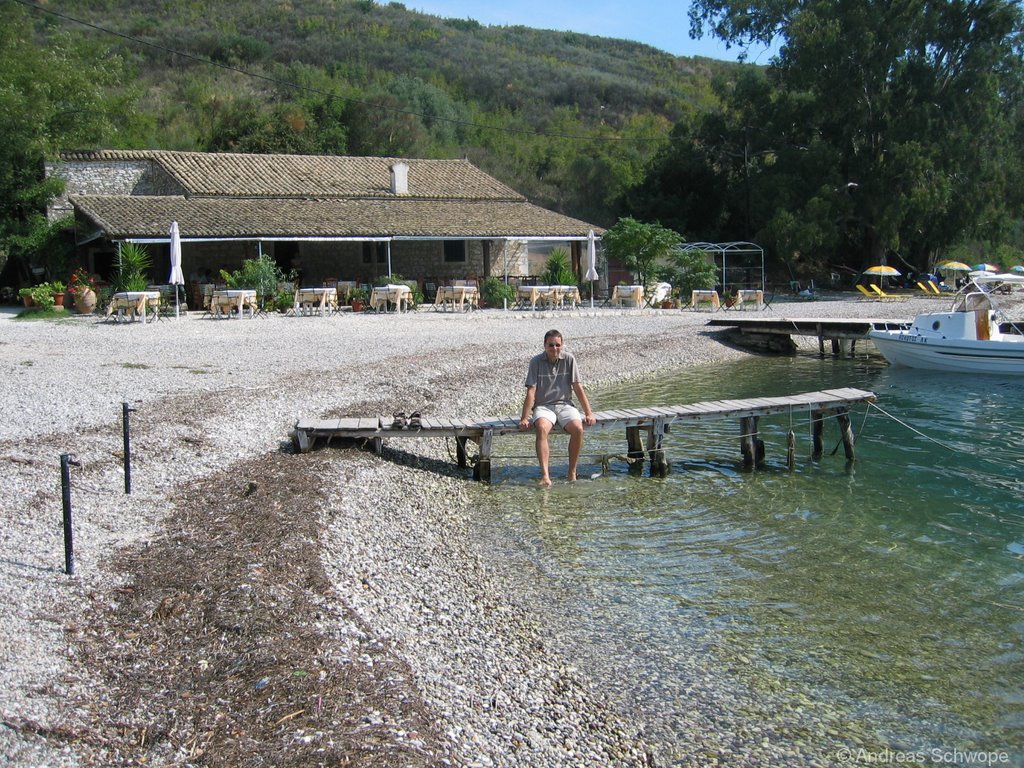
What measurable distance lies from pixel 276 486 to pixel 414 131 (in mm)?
41511

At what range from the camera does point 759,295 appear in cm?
2953

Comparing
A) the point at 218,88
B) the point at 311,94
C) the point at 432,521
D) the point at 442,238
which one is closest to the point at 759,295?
the point at 442,238

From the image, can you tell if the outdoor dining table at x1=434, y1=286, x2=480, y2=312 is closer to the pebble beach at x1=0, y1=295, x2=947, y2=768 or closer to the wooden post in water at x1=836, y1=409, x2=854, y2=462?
the pebble beach at x1=0, y1=295, x2=947, y2=768

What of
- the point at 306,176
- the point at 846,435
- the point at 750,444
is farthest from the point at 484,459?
the point at 306,176

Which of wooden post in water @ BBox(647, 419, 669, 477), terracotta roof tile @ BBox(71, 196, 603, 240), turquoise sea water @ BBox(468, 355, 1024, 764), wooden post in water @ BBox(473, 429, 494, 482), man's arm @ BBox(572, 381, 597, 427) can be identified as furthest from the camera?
terracotta roof tile @ BBox(71, 196, 603, 240)

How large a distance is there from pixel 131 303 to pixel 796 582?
59.9 feet

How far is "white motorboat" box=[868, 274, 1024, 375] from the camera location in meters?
18.1

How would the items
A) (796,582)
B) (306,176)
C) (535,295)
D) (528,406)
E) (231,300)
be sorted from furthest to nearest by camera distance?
(306,176)
(535,295)
(231,300)
(528,406)
(796,582)

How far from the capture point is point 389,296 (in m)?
25.9

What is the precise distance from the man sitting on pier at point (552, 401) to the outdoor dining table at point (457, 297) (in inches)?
666

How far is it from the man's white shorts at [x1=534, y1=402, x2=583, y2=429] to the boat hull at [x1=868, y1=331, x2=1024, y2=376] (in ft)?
39.9

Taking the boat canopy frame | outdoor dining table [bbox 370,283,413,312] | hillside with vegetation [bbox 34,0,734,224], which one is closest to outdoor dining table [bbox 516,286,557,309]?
outdoor dining table [bbox 370,283,413,312]

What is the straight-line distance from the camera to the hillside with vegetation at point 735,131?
33438 millimetres

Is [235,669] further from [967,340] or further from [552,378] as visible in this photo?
[967,340]
